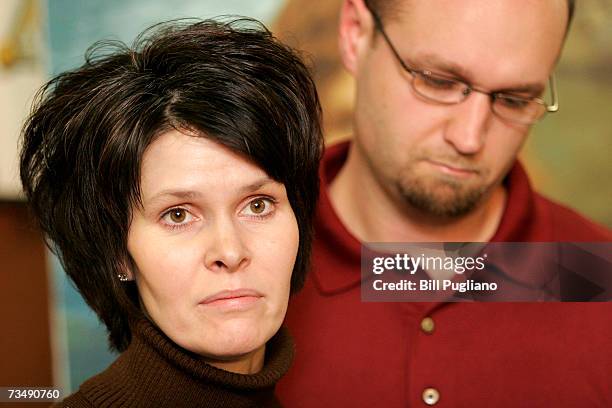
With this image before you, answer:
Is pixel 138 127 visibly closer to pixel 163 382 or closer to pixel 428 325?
pixel 163 382

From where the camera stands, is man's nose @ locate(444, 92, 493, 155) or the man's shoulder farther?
the man's shoulder

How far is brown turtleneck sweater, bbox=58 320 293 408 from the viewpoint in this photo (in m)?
1.23

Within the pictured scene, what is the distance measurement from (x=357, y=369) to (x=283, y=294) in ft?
1.36

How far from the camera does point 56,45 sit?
1748 millimetres

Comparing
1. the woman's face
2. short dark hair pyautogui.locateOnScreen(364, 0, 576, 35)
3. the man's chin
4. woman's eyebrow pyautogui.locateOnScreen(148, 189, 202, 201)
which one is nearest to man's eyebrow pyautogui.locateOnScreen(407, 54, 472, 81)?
short dark hair pyautogui.locateOnScreen(364, 0, 576, 35)

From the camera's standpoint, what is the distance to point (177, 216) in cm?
122

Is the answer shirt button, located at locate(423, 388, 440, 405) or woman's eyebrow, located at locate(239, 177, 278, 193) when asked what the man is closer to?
shirt button, located at locate(423, 388, 440, 405)

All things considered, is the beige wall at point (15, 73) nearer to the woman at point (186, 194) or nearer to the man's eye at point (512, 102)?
the woman at point (186, 194)

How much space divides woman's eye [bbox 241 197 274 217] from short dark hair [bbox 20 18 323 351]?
0.04m

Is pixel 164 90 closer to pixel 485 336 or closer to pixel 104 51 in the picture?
pixel 104 51

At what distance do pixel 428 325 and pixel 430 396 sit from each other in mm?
137

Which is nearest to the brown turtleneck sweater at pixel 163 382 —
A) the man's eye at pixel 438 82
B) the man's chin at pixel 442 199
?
the man's chin at pixel 442 199

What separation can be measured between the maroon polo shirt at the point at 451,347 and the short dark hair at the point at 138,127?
13.0 inches

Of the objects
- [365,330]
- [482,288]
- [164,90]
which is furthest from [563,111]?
[164,90]
